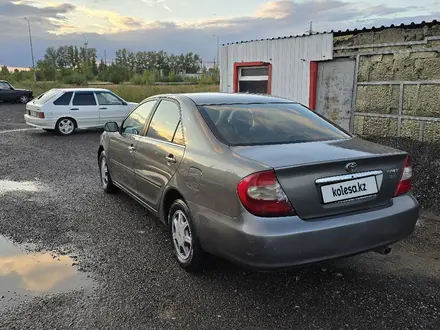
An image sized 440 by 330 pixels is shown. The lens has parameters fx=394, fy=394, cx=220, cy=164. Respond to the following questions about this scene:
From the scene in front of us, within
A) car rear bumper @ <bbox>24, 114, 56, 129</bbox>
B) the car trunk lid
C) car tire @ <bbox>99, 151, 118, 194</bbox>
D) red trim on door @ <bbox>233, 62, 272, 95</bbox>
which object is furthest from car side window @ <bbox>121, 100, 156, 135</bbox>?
car rear bumper @ <bbox>24, 114, 56, 129</bbox>

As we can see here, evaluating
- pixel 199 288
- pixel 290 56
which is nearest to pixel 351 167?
pixel 199 288

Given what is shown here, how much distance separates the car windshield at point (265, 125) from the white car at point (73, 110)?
9.94 m

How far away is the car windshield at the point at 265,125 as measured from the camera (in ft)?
11.2

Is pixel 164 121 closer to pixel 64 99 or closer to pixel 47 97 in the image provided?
pixel 64 99

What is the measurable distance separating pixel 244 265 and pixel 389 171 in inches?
53.3

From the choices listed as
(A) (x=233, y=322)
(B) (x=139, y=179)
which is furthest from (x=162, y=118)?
(A) (x=233, y=322)

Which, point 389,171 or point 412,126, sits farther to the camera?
point 412,126

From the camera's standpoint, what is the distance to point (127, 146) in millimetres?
4809

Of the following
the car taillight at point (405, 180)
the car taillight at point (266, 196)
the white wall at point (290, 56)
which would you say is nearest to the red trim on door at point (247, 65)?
the white wall at point (290, 56)

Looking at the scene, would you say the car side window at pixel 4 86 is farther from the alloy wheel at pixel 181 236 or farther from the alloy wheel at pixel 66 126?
the alloy wheel at pixel 181 236

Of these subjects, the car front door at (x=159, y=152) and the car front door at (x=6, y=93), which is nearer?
the car front door at (x=159, y=152)

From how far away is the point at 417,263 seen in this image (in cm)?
370

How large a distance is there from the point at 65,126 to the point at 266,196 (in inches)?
460

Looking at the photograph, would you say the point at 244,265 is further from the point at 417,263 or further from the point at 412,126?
the point at 412,126
